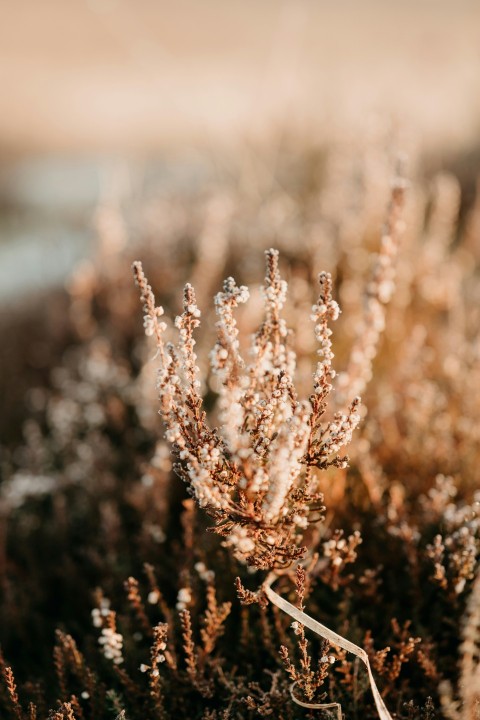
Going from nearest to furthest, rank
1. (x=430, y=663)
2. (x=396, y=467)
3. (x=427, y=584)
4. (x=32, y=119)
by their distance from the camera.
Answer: (x=430, y=663) → (x=427, y=584) → (x=396, y=467) → (x=32, y=119)

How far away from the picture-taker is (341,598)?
2260mm

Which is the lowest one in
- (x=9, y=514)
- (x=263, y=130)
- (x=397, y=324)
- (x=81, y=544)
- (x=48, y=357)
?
(x=81, y=544)

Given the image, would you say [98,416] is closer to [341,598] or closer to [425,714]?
[341,598]

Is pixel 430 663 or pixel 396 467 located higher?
pixel 396 467

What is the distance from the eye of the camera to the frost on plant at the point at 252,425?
1.66 metres

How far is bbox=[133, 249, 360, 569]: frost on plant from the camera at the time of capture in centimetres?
166

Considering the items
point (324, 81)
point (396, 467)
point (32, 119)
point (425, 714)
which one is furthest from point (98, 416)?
point (32, 119)

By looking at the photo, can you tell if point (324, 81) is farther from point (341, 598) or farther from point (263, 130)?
point (341, 598)

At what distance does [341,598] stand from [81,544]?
144 cm

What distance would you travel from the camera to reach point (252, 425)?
1855mm

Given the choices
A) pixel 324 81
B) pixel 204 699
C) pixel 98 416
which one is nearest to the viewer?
pixel 204 699

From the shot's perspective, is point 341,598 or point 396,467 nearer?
point 341,598

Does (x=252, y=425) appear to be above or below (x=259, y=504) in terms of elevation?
above

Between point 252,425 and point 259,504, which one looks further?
point 252,425
